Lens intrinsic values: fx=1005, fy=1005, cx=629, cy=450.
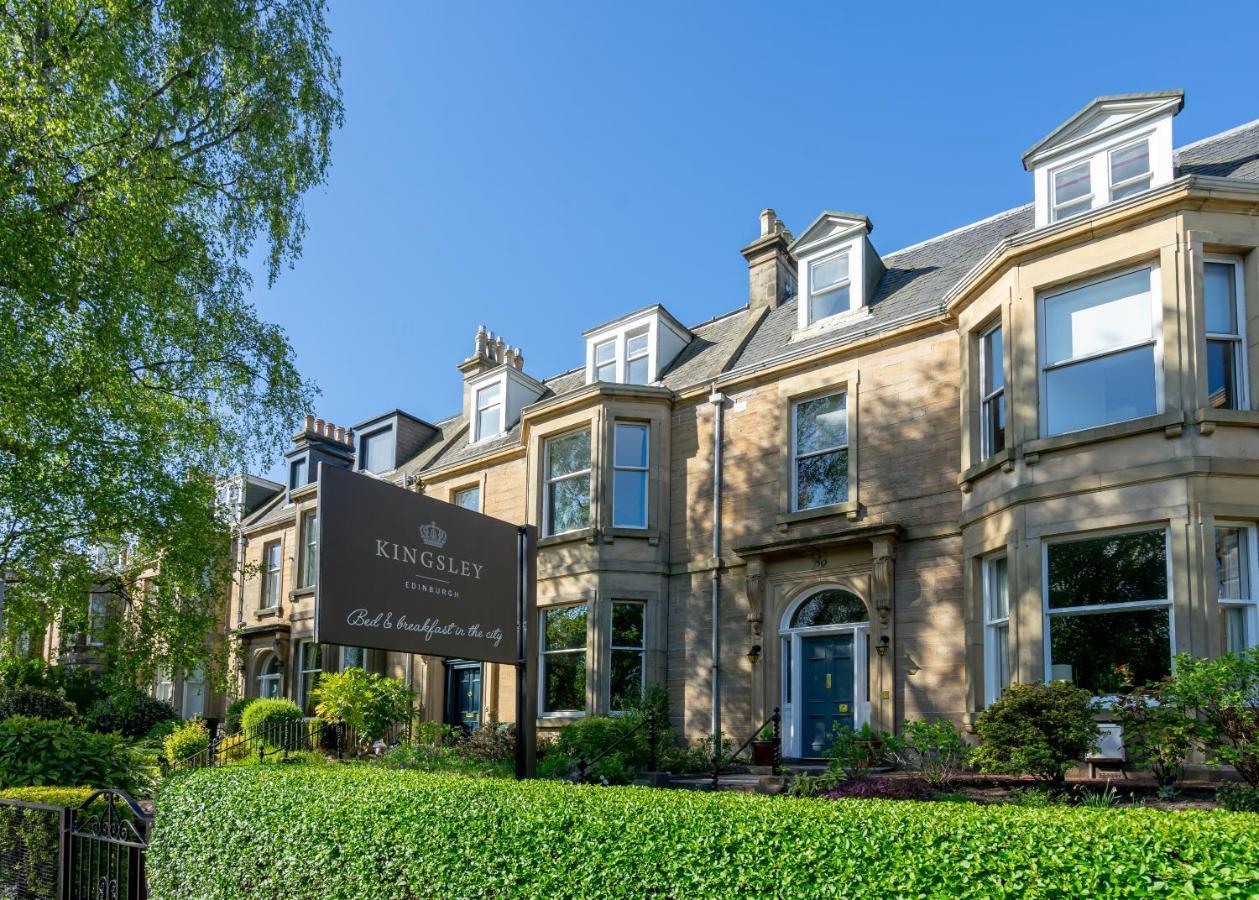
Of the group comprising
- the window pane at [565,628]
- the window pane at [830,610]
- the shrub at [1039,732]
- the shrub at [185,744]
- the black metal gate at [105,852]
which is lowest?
the shrub at [185,744]

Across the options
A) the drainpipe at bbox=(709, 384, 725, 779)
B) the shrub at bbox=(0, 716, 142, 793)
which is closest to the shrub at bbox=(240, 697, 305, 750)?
the shrub at bbox=(0, 716, 142, 793)

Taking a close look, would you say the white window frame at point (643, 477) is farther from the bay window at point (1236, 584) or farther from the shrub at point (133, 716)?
the shrub at point (133, 716)

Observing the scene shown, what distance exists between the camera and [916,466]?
48.6 ft

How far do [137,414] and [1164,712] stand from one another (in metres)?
13.5

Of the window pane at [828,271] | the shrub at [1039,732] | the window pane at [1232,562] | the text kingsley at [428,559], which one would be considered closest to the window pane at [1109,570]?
the window pane at [1232,562]

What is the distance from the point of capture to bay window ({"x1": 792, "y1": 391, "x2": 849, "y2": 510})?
16.0m

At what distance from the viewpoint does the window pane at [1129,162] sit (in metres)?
13.4

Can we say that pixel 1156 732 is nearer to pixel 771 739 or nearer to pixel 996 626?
pixel 996 626

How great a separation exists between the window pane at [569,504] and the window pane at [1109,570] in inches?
352

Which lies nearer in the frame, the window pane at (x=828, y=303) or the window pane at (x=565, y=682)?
the window pane at (x=828, y=303)

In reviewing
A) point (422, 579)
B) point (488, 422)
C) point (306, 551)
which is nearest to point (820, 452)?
point (422, 579)

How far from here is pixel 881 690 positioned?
564 inches

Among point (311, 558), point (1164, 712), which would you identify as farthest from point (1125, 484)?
point (311, 558)

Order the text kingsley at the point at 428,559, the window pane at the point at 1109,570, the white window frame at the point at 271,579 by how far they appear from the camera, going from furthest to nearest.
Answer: the white window frame at the point at 271,579 → the window pane at the point at 1109,570 → the text kingsley at the point at 428,559
